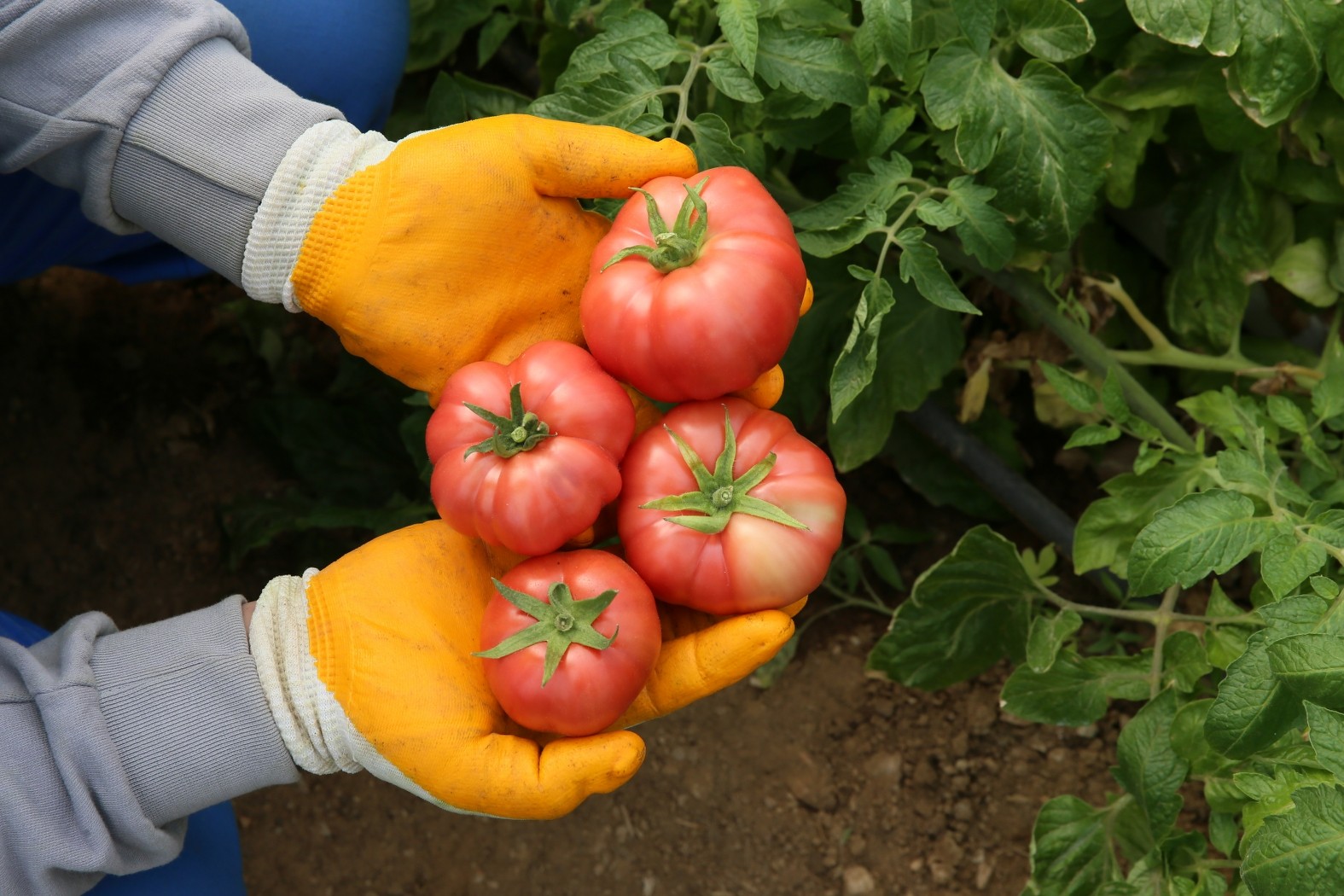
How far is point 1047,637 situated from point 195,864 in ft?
4.12

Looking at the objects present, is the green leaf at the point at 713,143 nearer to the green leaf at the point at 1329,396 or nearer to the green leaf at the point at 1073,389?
the green leaf at the point at 1073,389

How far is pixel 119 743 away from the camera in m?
1.40

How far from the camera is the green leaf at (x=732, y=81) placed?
150cm

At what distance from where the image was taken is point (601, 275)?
4.68 feet

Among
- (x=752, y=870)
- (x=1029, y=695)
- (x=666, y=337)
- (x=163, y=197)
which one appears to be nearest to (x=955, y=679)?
(x=1029, y=695)

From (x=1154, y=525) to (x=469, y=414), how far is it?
86 centimetres

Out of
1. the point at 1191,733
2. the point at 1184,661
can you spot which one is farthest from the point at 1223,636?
the point at 1191,733

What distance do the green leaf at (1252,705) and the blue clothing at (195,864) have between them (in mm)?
1316

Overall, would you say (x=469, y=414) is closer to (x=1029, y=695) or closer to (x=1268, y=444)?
(x=1029, y=695)

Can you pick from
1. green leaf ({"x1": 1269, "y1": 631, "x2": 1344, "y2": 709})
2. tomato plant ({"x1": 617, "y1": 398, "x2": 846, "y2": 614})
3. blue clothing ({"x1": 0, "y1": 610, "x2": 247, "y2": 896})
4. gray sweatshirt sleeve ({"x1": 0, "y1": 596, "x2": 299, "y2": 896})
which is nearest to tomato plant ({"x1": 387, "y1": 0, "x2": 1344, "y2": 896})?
green leaf ({"x1": 1269, "y1": 631, "x2": 1344, "y2": 709})

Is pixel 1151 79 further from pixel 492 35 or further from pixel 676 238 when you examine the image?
pixel 492 35

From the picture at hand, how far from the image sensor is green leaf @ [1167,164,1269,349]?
1930 millimetres

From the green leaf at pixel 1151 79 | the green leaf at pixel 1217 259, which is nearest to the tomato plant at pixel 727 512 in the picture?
the green leaf at pixel 1151 79

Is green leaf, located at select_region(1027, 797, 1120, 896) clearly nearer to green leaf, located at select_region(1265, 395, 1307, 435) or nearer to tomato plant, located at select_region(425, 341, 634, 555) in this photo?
green leaf, located at select_region(1265, 395, 1307, 435)
